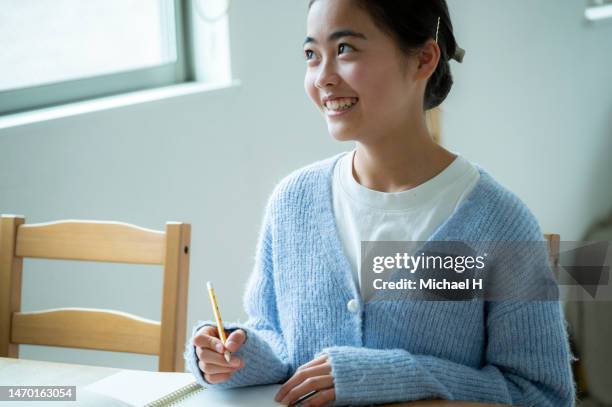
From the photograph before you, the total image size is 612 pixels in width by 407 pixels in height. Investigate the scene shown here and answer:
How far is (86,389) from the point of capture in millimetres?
1123

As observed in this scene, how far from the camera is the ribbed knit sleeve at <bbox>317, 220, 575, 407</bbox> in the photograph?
1092 millimetres

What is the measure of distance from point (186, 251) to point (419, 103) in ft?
1.52

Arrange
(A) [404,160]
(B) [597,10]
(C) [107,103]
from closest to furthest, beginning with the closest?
(A) [404,160], (C) [107,103], (B) [597,10]

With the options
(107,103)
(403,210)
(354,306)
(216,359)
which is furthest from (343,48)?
(107,103)

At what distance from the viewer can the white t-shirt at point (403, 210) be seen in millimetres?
1248

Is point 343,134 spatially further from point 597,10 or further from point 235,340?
point 597,10

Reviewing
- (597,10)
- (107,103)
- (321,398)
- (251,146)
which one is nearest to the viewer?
(321,398)

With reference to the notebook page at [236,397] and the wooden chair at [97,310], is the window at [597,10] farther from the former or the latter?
the notebook page at [236,397]

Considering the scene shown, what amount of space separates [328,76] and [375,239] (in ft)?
0.81

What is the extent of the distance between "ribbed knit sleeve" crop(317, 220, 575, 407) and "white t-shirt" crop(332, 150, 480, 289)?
11 cm

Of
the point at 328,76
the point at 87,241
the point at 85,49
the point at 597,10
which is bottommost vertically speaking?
the point at 87,241

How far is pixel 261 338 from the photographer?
1.20 metres

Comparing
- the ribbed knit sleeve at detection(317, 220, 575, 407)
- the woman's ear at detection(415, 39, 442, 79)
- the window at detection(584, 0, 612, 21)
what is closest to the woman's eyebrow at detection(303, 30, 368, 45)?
the woman's ear at detection(415, 39, 442, 79)

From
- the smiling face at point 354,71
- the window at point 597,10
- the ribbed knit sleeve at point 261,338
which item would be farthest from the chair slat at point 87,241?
the window at point 597,10
